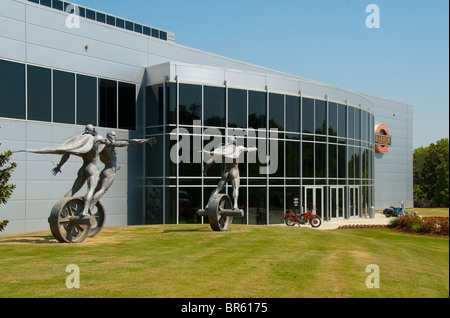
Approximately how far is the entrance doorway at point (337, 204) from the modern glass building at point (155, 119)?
5.0 inches

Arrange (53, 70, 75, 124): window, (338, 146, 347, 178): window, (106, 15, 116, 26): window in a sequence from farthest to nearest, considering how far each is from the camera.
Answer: (106, 15, 116, 26): window
(338, 146, 347, 178): window
(53, 70, 75, 124): window

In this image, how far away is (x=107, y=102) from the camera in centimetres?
2569

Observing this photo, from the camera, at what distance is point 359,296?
726 cm

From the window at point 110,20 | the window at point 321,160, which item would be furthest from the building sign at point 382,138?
the window at point 110,20

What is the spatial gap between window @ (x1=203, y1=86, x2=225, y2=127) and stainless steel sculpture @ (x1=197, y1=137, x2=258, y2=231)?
9754 millimetres

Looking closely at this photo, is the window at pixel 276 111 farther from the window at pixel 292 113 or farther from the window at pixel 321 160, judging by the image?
the window at pixel 321 160

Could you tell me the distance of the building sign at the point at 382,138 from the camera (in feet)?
164

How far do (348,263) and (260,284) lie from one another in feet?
9.62

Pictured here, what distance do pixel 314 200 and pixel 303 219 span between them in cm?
274

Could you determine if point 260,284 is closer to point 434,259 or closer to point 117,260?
point 117,260

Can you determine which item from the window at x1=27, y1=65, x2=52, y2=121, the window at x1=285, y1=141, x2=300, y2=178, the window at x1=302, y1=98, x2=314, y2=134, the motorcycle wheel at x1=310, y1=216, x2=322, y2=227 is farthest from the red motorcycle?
the window at x1=27, y1=65, x2=52, y2=121

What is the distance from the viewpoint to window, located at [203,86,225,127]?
1022 inches

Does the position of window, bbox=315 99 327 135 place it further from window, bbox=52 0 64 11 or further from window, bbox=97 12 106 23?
window, bbox=52 0 64 11
